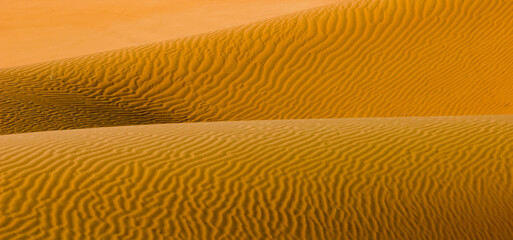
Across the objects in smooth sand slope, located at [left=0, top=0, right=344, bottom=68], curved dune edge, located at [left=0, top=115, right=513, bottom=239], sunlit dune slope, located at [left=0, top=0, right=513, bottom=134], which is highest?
smooth sand slope, located at [left=0, top=0, right=344, bottom=68]

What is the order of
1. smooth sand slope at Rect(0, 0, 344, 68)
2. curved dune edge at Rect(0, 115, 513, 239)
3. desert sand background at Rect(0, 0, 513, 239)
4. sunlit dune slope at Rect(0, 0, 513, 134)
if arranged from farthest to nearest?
smooth sand slope at Rect(0, 0, 344, 68) < sunlit dune slope at Rect(0, 0, 513, 134) < desert sand background at Rect(0, 0, 513, 239) < curved dune edge at Rect(0, 115, 513, 239)

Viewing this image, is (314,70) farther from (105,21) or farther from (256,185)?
(105,21)

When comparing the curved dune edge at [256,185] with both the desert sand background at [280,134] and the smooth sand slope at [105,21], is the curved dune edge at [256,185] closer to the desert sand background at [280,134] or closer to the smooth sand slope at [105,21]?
the desert sand background at [280,134]

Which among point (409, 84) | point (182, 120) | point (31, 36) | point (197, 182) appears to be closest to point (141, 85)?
point (182, 120)

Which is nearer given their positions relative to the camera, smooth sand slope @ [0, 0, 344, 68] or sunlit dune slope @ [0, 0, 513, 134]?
sunlit dune slope @ [0, 0, 513, 134]

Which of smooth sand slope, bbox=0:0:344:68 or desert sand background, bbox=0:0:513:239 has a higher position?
smooth sand slope, bbox=0:0:344:68

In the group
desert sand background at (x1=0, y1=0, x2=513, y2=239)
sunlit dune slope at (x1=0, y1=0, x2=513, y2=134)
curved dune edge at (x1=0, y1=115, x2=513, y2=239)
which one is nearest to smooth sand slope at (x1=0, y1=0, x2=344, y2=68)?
sunlit dune slope at (x1=0, y1=0, x2=513, y2=134)

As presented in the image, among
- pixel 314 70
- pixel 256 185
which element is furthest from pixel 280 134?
pixel 314 70

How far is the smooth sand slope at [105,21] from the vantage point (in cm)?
1817

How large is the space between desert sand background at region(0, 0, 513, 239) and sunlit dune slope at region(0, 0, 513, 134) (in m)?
0.03

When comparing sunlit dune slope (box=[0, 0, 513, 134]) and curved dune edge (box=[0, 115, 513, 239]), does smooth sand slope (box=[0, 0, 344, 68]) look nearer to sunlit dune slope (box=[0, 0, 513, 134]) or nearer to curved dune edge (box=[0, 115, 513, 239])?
sunlit dune slope (box=[0, 0, 513, 134])

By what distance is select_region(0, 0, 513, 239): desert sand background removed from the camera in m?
3.50

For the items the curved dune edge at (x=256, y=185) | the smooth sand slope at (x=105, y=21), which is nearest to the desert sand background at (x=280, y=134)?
the curved dune edge at (x=256, y=185)

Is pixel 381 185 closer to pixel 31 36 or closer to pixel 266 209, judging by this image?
pixel 266 209
